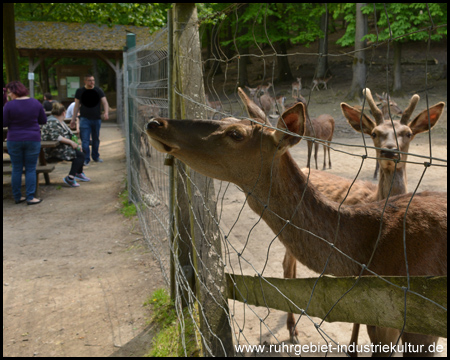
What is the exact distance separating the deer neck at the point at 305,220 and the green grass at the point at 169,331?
3.67 ft

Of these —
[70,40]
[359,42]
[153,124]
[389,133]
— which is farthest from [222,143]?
[70,40]

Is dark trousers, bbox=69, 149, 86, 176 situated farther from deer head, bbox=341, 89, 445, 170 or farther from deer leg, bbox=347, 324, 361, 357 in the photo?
deer leg, bbox=347, 324, 361, 357

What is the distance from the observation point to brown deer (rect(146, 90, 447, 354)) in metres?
2.50

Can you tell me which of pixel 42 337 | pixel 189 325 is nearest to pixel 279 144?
pixel 189 325

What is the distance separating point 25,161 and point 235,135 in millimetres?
6435

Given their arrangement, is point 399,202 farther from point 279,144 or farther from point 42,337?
point 42,337

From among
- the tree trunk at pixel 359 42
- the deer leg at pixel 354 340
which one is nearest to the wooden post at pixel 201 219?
the deer leg at pixel 354 340

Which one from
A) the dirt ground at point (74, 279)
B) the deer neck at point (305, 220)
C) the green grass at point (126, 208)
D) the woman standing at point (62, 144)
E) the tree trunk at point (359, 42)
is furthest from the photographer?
the tree trunk at point (359, 42)

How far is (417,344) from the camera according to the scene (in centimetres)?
258

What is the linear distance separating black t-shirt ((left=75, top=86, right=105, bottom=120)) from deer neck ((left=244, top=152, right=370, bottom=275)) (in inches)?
347

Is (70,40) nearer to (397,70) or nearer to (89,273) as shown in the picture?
(397,70)

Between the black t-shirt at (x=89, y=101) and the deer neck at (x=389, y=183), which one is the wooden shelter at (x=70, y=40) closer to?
the black t-shirt at (x=89, y=101)

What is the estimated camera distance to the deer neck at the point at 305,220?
104 inches

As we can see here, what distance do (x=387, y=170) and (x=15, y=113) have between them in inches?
239
